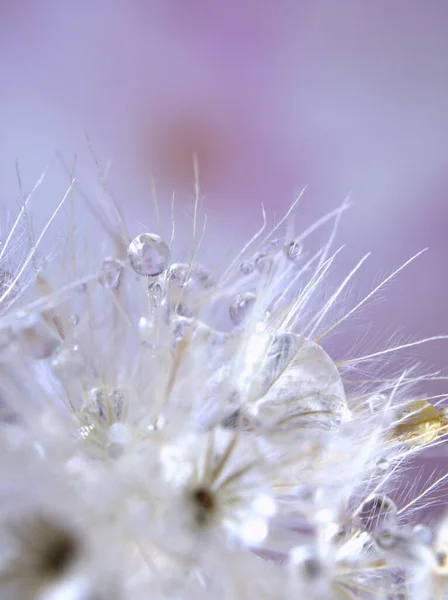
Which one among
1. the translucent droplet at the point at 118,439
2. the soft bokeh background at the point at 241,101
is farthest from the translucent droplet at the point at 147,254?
the soft bokeh background at the point at 241,101

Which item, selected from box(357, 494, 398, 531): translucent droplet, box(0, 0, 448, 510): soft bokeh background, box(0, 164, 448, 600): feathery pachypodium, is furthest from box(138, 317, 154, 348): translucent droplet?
box(0, 0, 448, 510): soft bokeh background

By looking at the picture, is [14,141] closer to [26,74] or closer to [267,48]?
[26,74]

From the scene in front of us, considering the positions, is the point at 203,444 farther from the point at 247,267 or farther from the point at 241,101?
the point at 241,101

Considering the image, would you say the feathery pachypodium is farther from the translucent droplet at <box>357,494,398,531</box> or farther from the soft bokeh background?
the soft bokeh background

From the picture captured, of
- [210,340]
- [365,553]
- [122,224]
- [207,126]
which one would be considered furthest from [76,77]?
[365,553]

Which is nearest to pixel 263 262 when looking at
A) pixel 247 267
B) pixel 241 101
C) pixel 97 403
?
pixel 247 267
